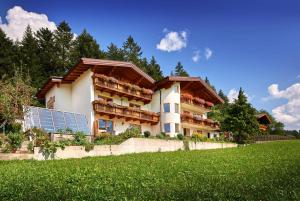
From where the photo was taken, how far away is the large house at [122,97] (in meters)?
39.6

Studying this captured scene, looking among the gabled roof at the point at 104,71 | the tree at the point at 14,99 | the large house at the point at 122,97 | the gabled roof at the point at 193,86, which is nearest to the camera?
the tree at the point at 14,99

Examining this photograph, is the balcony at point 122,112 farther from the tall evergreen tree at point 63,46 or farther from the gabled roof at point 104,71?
the tall evergreen tree at point 63,46

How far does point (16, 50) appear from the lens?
192ft

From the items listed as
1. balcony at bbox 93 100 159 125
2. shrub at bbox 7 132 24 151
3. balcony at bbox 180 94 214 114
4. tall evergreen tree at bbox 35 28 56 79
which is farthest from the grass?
tall evergreen tree at bbox 35 28 56 79

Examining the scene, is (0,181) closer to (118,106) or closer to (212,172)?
(212,172)

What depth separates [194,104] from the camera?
57219mm

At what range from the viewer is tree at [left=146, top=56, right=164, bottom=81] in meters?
77.9

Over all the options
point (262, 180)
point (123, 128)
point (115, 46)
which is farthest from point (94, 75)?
point (115, 46)

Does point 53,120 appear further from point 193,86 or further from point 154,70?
point 154,70

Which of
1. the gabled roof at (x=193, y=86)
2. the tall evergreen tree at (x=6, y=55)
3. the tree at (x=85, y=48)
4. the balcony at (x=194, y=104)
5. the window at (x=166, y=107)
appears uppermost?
the tree at (x=85, y=48)

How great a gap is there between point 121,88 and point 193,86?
16.5 meters

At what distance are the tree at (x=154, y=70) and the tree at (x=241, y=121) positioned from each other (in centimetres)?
2274

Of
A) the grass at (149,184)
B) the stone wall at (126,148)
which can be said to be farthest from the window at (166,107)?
the grass at (149,184)

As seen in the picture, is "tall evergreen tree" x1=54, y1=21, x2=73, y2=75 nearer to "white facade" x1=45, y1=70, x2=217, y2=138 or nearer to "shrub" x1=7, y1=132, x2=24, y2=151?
"white facade" x1=45, y1=70, x2=217, y2=138
